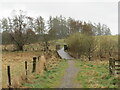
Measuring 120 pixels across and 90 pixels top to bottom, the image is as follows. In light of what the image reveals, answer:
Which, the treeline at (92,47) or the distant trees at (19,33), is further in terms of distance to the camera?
the distant trees at (19,33)

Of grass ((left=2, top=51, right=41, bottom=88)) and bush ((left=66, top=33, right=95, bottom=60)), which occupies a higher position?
bush ((left=66, top=33, right=95, bottom=60))

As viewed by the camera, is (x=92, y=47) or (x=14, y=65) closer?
(x=14, y=65)

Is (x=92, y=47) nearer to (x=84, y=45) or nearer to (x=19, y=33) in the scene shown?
(x=84, y=45)

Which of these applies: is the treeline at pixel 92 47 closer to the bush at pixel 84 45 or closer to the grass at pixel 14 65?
the bush at pixel 84 45

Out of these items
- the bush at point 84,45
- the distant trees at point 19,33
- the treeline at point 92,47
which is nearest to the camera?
the bush at point 84,45

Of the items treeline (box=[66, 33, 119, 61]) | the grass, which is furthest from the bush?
the grass

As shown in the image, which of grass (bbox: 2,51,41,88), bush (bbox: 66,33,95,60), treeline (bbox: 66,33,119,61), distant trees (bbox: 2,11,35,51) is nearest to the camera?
grass (bbox: 2,51,41,88)

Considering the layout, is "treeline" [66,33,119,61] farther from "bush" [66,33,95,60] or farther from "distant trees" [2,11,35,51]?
"distant trees" [2,11,35,51]

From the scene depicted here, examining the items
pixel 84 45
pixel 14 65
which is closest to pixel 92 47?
pixel 84 45

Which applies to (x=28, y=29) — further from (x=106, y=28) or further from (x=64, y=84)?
(x=106, y=28)

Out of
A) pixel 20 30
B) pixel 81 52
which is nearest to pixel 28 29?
pixel 20 30

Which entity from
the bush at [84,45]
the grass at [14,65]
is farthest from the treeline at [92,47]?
the grass at [14,65]

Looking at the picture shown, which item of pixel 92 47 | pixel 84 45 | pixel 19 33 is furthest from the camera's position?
pixel 19 33

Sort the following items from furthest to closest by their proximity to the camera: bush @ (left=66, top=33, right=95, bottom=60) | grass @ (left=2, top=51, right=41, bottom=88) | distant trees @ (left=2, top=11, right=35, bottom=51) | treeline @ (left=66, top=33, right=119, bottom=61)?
distant trees @ (left=2, top=11, right=35, bottom=51)
treeline @ (left=66, top=33, right=119, bottom=61)
bush @ (left=66, top=33, right=95, bottom=60)
grass @ (left=2, top=51, right=41, bottom=88)
